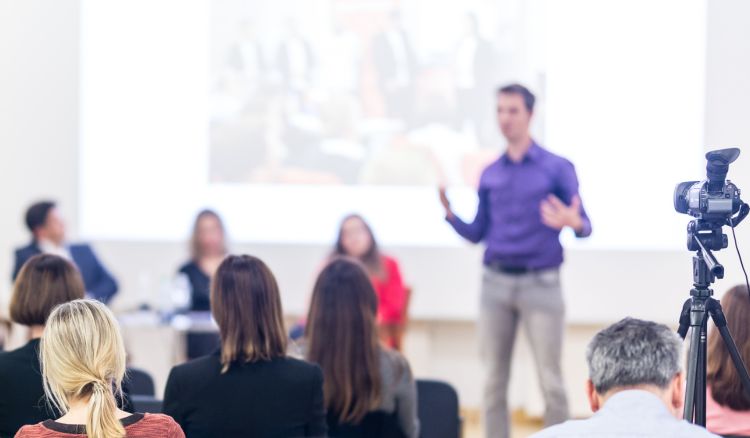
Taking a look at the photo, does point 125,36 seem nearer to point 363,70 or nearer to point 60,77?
point 60,77

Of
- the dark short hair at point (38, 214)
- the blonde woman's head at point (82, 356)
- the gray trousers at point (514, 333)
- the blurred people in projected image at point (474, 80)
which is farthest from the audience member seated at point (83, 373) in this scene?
the blurred people in projected image at point (474, 80)

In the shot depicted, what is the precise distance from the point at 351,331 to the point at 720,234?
3.61 feet

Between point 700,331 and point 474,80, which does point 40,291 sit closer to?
point 700,331

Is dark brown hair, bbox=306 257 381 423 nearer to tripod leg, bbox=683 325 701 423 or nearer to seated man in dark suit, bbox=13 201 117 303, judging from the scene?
tripod leg, bbox=683 325 701 423

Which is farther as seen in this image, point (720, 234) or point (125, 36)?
point (125, 36)

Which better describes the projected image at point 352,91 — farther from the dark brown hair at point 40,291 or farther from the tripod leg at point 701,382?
the tripod leg at point 701,382

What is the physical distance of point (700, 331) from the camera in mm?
2670

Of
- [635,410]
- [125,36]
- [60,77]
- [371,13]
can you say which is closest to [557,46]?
[371,13]

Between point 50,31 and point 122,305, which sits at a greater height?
point 50,31

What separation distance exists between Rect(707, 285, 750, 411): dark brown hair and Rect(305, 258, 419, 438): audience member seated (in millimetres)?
871

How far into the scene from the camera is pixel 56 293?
2953 millimetres

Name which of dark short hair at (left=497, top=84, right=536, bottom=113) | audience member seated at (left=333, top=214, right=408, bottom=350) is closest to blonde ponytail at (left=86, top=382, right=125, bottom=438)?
dark short hair at (left=497, top=84, right=536, bottom=113)

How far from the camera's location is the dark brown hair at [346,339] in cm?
311

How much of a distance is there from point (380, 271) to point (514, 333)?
933 millimetres
